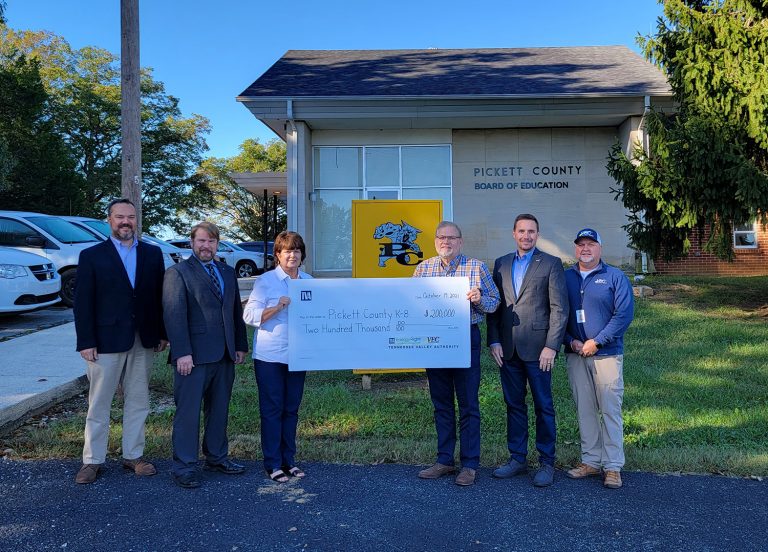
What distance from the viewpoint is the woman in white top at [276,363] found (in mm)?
4453

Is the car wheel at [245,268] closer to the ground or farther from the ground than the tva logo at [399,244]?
closer to the ground

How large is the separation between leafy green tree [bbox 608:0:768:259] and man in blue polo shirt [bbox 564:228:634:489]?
7615 mm

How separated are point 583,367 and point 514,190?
13.7 meters

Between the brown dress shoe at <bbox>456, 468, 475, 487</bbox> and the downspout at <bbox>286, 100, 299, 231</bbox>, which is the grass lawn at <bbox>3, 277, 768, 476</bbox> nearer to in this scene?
the brown dress shoe at <bbox>456, 468, 475, 487</bbox>

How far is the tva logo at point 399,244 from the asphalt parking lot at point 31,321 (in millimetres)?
6253

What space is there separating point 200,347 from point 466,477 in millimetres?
2138

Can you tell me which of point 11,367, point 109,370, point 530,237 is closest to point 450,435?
point 530,237

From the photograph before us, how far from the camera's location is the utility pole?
7.30 meters

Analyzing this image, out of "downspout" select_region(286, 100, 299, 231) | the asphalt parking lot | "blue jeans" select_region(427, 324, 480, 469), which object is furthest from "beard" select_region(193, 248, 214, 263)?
"downspout" select_region(286, 100, 299, 231)

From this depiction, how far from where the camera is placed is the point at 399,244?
7.30 m

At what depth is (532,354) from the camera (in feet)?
14.3

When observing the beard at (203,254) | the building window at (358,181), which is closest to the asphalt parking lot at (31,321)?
the beard at (203,254)

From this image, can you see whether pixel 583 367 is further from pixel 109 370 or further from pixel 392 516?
pixel 109 370

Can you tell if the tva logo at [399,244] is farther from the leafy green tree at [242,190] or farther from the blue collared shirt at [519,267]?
the leafy green tree at [242,190]
